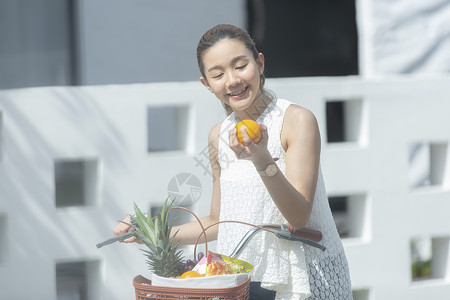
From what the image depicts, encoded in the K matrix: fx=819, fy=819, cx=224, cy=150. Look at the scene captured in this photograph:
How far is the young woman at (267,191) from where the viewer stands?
234 cm

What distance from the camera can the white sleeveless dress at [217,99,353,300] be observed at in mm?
2363

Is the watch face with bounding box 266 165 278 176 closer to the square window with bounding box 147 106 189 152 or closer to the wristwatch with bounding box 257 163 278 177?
the wristwatch with bounding box 257 163 278 177

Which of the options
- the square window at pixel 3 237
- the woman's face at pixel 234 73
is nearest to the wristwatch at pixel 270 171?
the woman's face at pixel 234 73

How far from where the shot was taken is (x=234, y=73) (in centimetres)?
236

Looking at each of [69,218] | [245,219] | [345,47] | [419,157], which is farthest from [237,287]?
[345,47]

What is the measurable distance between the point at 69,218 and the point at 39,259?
232 mm

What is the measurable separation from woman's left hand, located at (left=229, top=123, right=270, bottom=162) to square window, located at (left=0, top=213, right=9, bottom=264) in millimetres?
2008

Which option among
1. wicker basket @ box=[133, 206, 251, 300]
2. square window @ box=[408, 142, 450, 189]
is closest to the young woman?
wicker basket @ box=[133, 206, 251, 300]

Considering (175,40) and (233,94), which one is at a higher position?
(175,40)

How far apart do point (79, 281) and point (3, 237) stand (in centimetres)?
180

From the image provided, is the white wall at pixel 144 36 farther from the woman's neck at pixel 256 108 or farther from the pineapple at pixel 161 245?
the pineapple at pixel 161 245

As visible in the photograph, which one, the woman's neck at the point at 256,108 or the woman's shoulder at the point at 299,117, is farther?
the woman's neck at the point at 256,108

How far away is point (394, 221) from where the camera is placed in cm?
446

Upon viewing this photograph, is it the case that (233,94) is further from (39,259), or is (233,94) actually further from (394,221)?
(394,221)
